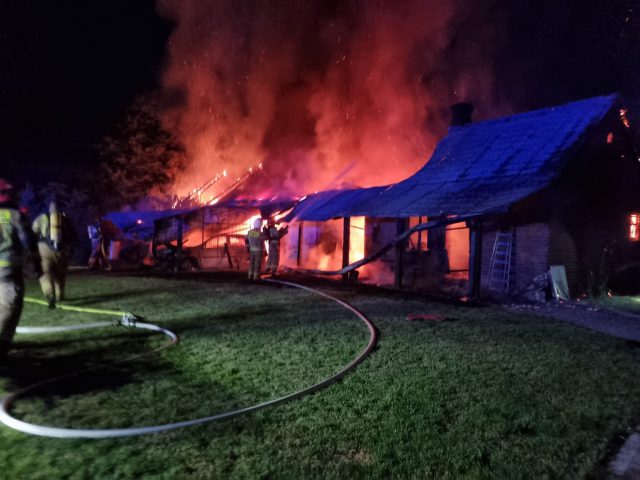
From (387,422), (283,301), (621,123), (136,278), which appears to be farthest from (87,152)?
(387,422)

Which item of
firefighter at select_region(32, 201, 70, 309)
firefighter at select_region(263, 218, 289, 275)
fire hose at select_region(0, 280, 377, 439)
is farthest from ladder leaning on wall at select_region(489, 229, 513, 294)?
firefighter at select_region(32, 201, 70, 309)

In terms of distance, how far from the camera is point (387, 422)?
397cm

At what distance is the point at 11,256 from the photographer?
562cm

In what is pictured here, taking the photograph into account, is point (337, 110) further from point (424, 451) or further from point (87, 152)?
point (424, 451)

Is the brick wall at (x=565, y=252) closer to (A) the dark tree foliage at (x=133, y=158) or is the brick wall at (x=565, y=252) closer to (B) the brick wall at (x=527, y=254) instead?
(B) the brick wall at (x=527, y=254)

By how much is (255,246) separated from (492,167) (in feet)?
25.5

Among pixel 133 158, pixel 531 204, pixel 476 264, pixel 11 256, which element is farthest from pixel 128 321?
pixel 133 158

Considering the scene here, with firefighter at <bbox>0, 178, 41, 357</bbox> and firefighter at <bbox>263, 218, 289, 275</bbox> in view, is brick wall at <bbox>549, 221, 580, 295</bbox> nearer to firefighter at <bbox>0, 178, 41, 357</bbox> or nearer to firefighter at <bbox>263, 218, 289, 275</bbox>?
firefighter at <bbox>263, 218, 289, 275</bbox>

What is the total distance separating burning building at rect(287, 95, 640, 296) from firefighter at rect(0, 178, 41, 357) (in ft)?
30.4

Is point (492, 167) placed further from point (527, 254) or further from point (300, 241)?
point (300, 241)

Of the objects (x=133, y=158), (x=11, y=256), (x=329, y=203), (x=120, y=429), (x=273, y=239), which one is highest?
(x=133, y=158)

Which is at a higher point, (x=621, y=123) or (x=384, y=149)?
(x=384, y=149)

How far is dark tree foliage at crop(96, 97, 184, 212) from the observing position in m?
29.0

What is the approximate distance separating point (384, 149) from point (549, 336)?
84.3ft
